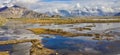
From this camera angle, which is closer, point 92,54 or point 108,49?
point 92,54

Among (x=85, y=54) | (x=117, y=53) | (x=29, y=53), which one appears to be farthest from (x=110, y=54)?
(x=29, y=53)

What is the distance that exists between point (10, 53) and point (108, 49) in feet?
63.0

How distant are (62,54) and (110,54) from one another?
27.9 ft

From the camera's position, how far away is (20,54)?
4488 centimetres

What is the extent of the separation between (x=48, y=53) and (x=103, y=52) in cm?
1021

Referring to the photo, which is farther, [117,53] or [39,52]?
[39,52]

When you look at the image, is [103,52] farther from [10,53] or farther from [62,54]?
[10,53]

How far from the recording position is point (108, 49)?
1933 inches

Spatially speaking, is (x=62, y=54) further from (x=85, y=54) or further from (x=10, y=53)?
(x=10, y=53)

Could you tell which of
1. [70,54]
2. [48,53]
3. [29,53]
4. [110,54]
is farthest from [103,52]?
[29,53]

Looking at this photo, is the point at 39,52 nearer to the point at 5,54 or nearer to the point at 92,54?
the point at 5,54

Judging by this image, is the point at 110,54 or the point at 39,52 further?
the point at 39,52

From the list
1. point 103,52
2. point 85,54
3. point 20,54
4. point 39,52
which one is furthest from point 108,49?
point 20,54

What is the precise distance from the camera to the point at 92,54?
4388 centimetres
